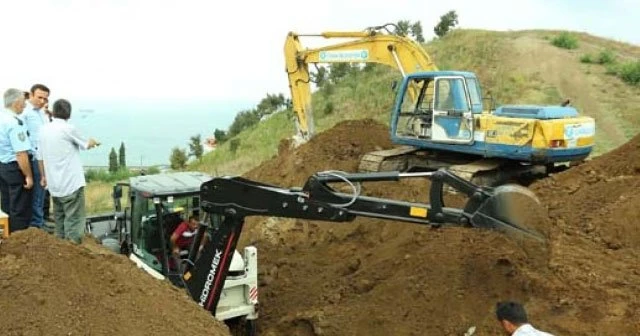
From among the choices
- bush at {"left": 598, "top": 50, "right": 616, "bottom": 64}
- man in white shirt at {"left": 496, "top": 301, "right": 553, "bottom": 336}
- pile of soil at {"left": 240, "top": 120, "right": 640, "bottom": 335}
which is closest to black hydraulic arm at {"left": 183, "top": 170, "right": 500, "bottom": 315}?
pile of soil at {"left": 240, "top": 120, "right": 640, "bottom": 335}

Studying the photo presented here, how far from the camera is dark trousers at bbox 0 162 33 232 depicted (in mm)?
7785

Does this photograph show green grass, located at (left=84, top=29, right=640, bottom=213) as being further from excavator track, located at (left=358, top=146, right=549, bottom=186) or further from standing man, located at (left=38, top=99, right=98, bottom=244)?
standing man, located at (left=38, top=99, right=98, bottom=244)

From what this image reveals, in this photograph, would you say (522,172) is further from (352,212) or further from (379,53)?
(352,212)

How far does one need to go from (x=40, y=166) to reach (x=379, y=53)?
771 centimetres

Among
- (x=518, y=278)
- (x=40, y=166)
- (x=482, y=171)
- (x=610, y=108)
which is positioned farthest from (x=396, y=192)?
(x=610, y=108)

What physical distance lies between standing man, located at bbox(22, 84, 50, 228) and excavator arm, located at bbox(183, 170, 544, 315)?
87.8 inches

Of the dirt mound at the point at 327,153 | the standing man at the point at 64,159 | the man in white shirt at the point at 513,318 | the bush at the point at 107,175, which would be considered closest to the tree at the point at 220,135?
the bush at the point at 107,175

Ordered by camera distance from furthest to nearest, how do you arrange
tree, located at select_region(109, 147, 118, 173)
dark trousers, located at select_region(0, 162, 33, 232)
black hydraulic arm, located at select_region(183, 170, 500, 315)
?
tree, located at select_region(109, 147, 118, 173)
dark trousers, located at select_region(0, 162, 33, 232)
black hydraulic arm, located at select_region(183, 170, 500, 315)

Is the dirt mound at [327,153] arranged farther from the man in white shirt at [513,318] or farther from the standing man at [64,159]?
the man in white shirt at [513,318]

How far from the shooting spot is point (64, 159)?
23.6ft

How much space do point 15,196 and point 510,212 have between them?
17.4 feet

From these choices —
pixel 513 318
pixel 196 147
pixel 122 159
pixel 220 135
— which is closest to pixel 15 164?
pixel 513 318

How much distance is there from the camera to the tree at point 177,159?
82.5ft

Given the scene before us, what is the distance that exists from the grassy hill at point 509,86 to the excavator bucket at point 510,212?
14317mm
